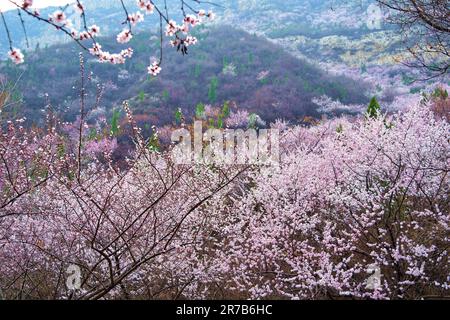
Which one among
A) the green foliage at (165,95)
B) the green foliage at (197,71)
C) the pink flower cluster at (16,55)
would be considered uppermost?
the pink flower cluster at (16,55)

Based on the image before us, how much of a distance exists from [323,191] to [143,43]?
238ft

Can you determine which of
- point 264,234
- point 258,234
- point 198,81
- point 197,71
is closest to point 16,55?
point 258,234

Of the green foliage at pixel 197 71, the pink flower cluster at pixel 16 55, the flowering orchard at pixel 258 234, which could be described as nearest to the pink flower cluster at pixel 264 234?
the flowering orchard at pixel 258 234

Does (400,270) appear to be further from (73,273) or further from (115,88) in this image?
(115,88)

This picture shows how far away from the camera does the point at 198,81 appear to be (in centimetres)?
6100

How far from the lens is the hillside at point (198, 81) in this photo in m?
52.2

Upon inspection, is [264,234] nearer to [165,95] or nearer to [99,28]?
[99,28]

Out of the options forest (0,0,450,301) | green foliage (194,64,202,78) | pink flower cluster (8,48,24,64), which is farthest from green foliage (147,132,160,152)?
green foliage (194,64,202,78)

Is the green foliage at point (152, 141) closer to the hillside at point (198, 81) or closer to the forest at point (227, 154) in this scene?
the forest at point (227, 154)

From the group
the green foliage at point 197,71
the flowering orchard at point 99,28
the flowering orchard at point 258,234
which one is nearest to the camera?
the flowering orchard at point 99,28

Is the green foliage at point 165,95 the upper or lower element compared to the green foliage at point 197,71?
lower

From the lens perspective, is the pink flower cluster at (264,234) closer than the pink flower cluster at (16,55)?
No

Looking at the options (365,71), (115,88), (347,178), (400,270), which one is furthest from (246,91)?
(400,270)
